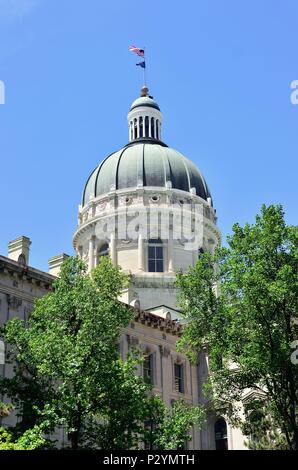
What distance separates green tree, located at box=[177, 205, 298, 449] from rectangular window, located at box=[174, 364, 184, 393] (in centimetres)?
1570

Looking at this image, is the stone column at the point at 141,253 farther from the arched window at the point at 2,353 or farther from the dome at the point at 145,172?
the arched window at the point at 2,353

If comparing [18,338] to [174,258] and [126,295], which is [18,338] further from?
[174,258]

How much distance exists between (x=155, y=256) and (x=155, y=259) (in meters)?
0.34

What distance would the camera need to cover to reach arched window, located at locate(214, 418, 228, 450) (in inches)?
2028

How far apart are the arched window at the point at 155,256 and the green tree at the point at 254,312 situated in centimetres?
3232

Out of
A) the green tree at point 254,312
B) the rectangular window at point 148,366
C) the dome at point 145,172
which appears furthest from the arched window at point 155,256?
the green tree at point 254,312

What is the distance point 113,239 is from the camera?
229ft

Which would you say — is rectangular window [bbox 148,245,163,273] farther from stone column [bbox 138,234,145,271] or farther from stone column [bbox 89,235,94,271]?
stone column [bbox 89,235,94,271]

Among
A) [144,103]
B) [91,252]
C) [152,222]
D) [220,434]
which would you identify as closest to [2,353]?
[220,434]

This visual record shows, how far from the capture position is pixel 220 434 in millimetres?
52062

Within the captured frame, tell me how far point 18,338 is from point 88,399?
13.6 ft

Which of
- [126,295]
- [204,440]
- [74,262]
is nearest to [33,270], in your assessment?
[74,262]

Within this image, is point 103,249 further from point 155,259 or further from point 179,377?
point 179,377

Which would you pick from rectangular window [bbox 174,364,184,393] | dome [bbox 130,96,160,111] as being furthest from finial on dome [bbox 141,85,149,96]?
rectangular window [bbox 174,364,184,393]
